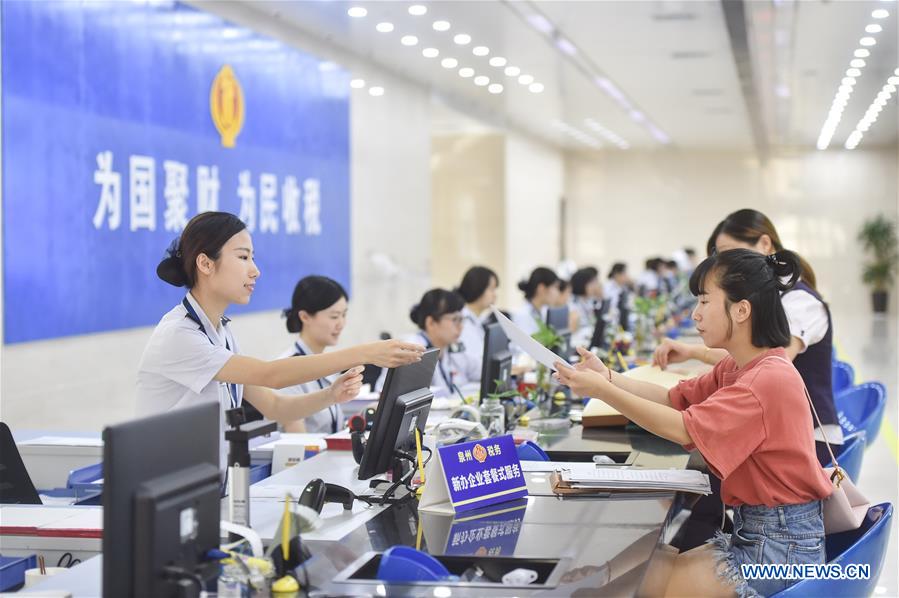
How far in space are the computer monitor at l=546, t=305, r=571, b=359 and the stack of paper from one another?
2.73m

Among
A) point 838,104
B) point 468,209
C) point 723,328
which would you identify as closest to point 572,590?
point 723,328

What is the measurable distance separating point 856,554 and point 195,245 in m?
1.85

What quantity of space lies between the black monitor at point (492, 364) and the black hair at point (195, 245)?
1.45 metres

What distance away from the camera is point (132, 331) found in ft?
20.7

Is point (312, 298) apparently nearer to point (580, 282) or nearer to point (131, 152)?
point (131, 152)

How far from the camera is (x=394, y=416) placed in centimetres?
263

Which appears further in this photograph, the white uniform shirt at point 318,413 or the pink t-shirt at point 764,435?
the white uniform shirt at point 318,413

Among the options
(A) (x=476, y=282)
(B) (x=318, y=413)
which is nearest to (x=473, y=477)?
(B) (x=318, y=413)

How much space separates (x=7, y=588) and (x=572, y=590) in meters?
1.26

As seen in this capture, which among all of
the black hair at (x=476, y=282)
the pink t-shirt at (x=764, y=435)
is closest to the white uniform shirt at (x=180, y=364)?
the pink t-shirt at (x=764, y=435)

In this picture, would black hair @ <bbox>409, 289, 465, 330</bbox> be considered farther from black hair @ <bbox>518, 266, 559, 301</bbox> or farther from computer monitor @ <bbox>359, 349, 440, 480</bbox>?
black hair @ <bbox>518, 266, 559, 301</bbox>

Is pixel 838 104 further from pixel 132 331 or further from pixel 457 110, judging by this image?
pixel 132 331

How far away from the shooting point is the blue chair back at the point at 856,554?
2098mm

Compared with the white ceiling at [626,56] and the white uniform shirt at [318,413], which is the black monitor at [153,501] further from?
the white ceiling at [626,56]
